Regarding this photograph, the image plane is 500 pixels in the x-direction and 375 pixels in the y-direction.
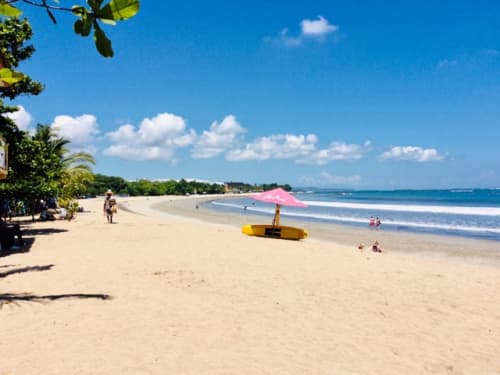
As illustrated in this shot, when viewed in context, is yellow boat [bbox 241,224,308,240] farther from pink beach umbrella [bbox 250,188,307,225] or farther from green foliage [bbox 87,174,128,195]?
green foliage [bbox 87,174,128,195]

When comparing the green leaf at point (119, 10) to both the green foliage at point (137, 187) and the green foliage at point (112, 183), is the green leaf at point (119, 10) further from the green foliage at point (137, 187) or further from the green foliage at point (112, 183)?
the green foliage at point (112, 183)

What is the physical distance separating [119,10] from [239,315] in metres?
4.76

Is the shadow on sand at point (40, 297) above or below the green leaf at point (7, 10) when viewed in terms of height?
below

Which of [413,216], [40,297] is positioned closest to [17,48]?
[40,297]

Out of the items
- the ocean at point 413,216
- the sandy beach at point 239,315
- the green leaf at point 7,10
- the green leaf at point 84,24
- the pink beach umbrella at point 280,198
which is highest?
the green leaf at point 7,10

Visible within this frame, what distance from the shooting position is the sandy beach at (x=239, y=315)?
12.7ft

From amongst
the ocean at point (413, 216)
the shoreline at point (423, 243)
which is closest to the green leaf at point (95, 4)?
the shoreline at point (423, 243)

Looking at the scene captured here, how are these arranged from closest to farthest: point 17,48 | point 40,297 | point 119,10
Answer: point 119,10 < point 40,297 < point 17,48

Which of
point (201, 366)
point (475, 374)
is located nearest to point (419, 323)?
point (475, 374)

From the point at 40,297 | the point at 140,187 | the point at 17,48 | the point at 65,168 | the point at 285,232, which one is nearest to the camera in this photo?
the point at 40,297

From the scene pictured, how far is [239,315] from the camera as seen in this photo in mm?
5332

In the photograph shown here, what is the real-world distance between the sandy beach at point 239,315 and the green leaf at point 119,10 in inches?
131

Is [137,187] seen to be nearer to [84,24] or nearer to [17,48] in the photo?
[17,48]

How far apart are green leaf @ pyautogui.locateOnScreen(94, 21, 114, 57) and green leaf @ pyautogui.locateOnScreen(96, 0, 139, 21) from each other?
0.05m
